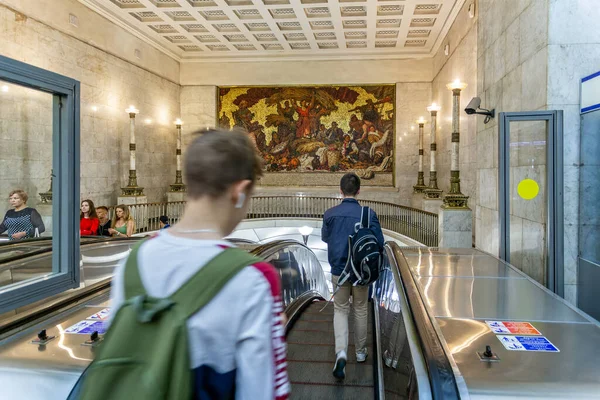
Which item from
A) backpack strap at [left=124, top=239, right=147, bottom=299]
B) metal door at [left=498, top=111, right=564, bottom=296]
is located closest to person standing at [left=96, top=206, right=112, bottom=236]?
metal door at [left=498, top=111, right=564, bottom=296]

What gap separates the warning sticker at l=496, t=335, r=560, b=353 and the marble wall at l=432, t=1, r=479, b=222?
1114 cm

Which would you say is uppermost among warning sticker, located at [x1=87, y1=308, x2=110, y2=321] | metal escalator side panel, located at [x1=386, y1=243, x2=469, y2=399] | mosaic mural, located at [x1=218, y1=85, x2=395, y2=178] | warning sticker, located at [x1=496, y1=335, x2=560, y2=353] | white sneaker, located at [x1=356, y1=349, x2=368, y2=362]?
mosaic mural, located at [x1=218, y1=85, x2=395, y2=178]

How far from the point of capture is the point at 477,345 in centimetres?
256

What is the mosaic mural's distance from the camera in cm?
2166

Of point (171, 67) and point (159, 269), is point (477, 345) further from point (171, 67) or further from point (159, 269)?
point (171, 67)

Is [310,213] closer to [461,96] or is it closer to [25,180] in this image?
[461,96]

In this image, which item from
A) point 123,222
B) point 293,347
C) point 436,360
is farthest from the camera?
point 123,222

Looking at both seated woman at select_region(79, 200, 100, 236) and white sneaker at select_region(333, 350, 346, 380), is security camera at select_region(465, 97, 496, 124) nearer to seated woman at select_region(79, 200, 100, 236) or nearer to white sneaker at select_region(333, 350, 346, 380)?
white sneaker at select_region(333, 350, 346, 380)

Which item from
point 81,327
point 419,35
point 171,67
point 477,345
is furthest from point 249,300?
point 171,67

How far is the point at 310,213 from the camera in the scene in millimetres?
19953

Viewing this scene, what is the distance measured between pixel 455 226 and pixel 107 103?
1199cm

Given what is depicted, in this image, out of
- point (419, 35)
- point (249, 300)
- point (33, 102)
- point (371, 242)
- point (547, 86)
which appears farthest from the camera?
point (419, 35)

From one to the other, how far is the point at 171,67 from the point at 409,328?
2103cm

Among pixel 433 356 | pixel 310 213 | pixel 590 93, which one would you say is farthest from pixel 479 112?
pixel 310 213
